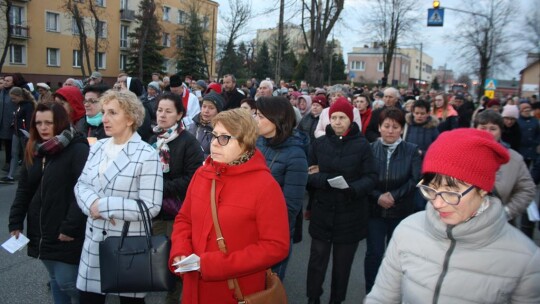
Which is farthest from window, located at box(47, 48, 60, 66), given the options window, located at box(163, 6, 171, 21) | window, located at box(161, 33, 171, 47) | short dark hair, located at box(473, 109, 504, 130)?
short dark hair, located at box(473, 109, 504, 130)

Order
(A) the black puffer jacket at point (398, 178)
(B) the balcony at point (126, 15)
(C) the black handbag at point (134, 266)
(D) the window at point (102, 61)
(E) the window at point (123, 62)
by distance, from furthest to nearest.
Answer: (E) the window at point (123, 62) < (B) the balcony at point (126, 15) < (D) the window at point (102, 61) < (A) the black puffer jacket at point (398, 178) < (C) the black handbag at point (134, 266)

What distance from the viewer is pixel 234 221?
262 cm

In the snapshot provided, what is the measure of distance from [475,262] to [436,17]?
18.5m

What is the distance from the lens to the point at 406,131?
22.6ft

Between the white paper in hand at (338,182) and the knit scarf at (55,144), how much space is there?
223cm

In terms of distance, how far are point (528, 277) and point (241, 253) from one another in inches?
56.1

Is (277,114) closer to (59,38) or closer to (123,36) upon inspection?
(59,38)

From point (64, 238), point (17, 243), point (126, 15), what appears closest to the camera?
point (64, 238)

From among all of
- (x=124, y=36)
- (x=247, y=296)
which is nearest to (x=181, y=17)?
(x=124, y=36)

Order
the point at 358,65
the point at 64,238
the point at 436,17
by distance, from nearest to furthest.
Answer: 1. the point at 64,238
2. the point at 436,17
3. the point at 358,65

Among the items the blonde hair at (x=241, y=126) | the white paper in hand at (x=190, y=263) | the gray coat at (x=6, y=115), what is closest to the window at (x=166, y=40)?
the gray coat at (x=6, y=115)

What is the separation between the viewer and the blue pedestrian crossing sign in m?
18.3

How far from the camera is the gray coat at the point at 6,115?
10352 millimetres

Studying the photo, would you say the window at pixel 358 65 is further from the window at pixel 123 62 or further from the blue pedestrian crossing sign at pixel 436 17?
the blue pedestrian crossing sign at pixel 436 17
